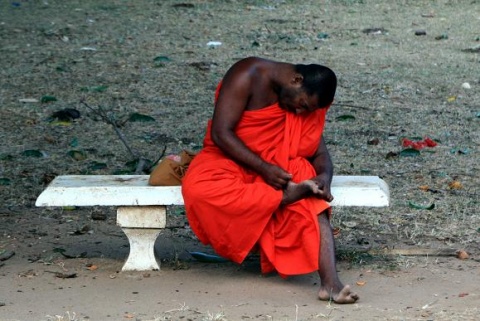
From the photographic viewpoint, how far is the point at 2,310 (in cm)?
424

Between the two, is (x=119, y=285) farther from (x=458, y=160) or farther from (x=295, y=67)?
(x=458, y=160)

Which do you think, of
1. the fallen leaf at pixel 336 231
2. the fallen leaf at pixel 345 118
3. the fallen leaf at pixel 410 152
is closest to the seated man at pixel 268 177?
the fallen leaf at pixel 336 231

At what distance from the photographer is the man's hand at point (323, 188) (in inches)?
177

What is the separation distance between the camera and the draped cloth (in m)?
4.45

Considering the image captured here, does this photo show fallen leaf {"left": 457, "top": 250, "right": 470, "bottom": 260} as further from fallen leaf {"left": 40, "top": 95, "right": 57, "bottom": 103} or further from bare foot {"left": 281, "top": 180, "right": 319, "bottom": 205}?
fallen leaf {"left": 40, "top": 95, "right": 57, "bottom": 103}

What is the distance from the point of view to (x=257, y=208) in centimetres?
445

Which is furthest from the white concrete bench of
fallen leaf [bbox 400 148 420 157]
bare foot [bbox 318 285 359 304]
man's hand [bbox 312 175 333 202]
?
fallen leaf [bbox 400 148 420 157]

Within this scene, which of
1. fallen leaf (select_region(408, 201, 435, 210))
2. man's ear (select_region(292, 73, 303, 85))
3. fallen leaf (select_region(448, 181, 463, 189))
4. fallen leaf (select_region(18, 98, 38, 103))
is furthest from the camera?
fallen leaf (select_region(18, 98, 38, 103))

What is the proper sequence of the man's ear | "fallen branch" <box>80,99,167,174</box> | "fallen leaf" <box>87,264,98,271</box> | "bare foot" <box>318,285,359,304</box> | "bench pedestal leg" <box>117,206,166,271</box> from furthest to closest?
"fallen branch" <box>80,99,167,174</box> → "fallen leaf" <box>87,264,98,271</box> → "bench pedestal leg" <box>117,206,166,271</box> → the man's ear → "bare foot" <box>318,285,359,304</box>

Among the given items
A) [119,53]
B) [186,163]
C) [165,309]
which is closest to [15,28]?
[119,53]

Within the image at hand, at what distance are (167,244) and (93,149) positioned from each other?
188cm

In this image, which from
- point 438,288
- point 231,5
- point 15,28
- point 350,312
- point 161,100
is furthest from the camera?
point 231,5

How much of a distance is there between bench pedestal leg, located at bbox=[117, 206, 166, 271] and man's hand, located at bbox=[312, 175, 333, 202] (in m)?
0.73

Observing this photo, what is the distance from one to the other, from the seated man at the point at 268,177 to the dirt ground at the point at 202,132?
19cm
